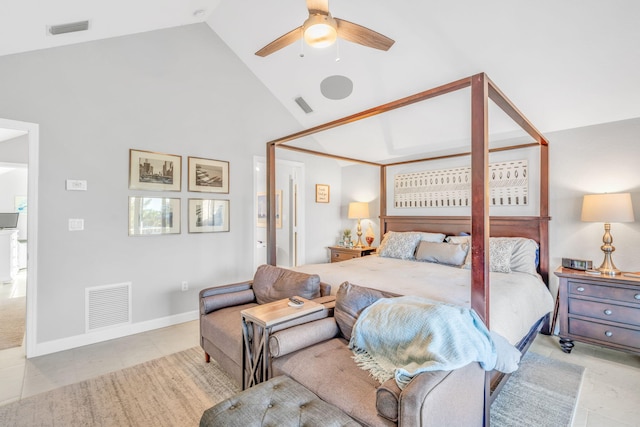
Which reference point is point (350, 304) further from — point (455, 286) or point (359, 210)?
point (359, 210)

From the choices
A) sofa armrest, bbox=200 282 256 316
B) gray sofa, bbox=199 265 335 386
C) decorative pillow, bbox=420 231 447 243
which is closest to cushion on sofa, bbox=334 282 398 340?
gray sofa, bbox=199 265 335 386

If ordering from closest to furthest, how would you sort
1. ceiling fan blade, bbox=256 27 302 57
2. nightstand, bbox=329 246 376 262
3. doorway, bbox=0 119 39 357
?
ceiling fan blade, bbox=256 27 302 57
doorway, bbox=0 119 39 357
nightstand, bbox=329 246 376 262

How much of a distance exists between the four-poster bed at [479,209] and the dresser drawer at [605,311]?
363 millimetres

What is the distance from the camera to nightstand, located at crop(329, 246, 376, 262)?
4.73m

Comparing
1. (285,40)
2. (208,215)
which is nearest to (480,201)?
(285,40)

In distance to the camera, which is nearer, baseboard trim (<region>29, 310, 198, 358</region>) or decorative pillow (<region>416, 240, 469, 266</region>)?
baseboard trim (<region>29, 310, 198, 358</region>)

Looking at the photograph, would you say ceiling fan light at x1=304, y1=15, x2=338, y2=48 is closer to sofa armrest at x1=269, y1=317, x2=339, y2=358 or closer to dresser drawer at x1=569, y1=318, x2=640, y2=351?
sofa armrest at x1=269, y1=317, x2=339, y2=358

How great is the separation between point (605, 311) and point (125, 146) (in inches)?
190

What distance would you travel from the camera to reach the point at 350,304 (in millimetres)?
2014

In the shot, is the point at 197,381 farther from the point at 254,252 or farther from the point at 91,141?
the point at 91,141

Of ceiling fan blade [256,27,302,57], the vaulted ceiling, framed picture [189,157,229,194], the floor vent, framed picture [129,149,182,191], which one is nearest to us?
ceiling fan blade [256,27,302,57]

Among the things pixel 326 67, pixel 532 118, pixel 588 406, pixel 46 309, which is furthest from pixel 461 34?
pixel 46 309

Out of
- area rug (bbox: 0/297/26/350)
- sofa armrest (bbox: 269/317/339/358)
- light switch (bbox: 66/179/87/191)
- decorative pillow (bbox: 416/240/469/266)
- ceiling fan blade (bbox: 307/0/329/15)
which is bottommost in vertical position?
area rug (bbox: 0/297/26/350)

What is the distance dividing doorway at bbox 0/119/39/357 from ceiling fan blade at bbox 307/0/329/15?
2707 millimetres
